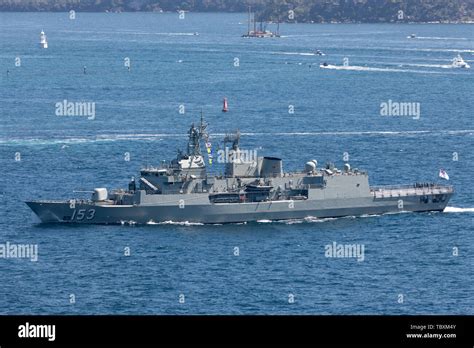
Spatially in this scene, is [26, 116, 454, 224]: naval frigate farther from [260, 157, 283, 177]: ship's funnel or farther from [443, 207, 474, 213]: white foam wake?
[443, 207, 474, 213]: white foam wake

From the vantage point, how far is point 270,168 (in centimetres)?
8506

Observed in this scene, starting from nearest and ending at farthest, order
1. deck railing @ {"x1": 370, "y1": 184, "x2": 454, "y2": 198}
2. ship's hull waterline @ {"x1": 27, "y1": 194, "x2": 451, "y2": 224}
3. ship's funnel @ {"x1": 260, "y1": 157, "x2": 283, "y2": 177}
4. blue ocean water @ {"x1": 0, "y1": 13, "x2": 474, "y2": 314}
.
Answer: blue ocean water @ {"x1": 0, "y1": 13, "x2": 474, "y2": 314} < ship's hull waterline @ {"x1": 27, "y1": 194, "x2": 451, "y2": 224} < ship's funnel @ {"x1": 260, "y1": 157, "x2": 283, "y2": 177} < deck railing @ {"x1": 370, "y1": 184, "x2": 454, "y2": 198}

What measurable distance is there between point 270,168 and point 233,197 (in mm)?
4348

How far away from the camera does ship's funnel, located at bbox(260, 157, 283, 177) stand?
278 feet

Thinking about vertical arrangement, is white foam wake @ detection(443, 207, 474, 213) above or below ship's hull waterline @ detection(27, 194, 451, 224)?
below

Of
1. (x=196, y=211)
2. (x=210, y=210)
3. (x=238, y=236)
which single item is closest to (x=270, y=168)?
(x=210, y=210)

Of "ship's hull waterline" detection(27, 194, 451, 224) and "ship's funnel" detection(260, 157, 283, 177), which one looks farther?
"ship's funnel" detection(260, 157, 283, 177)

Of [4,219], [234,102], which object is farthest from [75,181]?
[234,102]

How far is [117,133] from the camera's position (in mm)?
132250

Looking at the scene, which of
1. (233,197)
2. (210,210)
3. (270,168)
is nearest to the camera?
(210,210)

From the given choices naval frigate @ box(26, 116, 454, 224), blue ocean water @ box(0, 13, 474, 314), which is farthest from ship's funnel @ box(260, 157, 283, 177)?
blue ocean water @ box(0, 13, 474, 314)

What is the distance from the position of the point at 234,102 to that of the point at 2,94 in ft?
139

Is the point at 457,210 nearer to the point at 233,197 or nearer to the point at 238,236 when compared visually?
the point at 233,197

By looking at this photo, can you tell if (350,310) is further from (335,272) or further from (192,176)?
(192,176)
